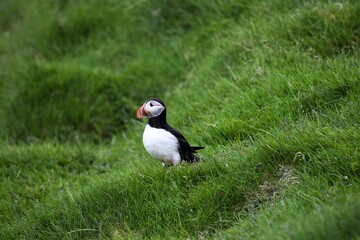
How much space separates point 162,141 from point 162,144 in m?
0.03

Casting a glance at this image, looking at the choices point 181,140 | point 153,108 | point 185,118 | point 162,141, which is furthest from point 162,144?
point 185,118

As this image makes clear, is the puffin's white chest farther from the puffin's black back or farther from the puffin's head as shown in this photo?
the puffin's head

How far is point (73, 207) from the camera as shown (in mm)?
5672

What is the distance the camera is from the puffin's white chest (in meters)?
5.48

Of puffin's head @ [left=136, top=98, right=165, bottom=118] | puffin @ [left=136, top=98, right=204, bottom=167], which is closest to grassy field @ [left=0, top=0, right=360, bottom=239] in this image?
puffin @ [left=136, top=98, right=204, bottom=167]

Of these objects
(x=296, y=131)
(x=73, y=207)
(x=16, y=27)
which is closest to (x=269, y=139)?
(x=296, y=131)

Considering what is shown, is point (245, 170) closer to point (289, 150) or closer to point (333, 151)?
point (289, 150)

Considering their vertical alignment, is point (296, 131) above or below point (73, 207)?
above

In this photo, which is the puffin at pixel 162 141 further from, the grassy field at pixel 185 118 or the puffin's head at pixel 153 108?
the grassy field at pixel 185 118

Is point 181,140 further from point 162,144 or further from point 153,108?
point 153,108

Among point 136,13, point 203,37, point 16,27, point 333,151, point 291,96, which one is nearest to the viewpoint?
point 333,151

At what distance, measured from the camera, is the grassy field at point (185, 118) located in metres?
5.02

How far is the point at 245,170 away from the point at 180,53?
168 inches

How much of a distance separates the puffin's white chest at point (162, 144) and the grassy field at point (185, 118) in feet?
0.44
